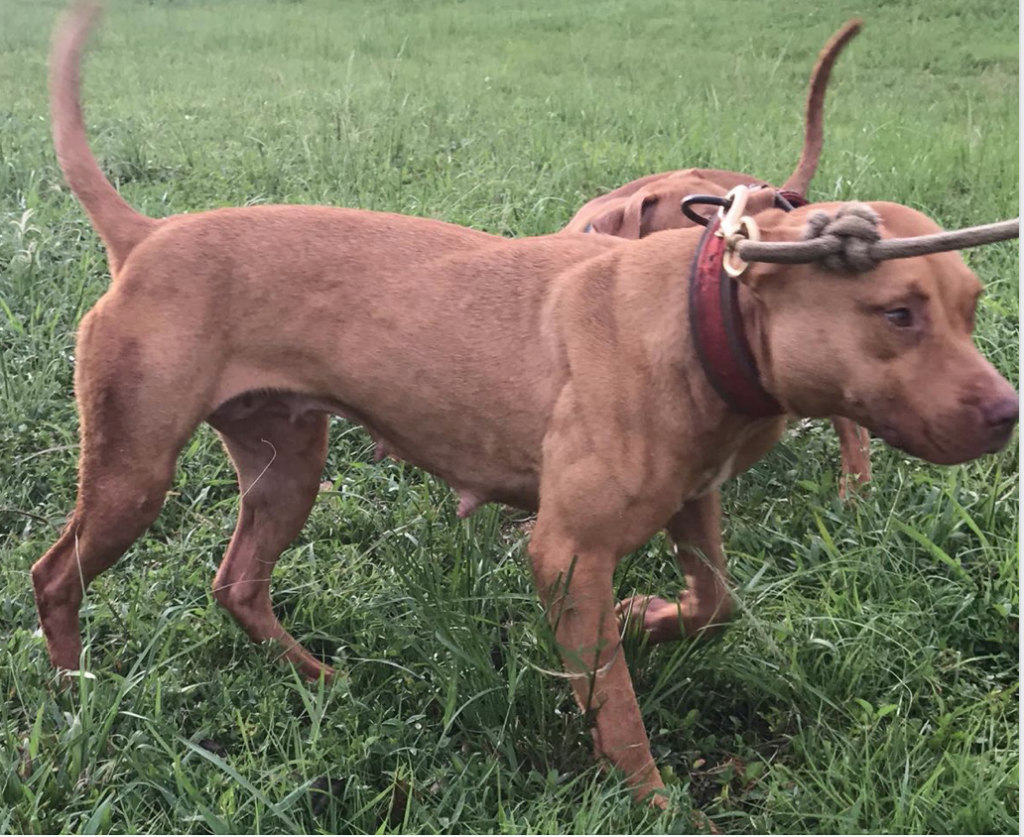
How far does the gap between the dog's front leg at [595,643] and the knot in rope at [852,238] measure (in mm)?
782

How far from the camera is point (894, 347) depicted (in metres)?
1.88

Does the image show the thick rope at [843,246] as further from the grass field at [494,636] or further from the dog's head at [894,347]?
the grass field at [494,636]

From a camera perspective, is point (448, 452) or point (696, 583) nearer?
point (448, 452)

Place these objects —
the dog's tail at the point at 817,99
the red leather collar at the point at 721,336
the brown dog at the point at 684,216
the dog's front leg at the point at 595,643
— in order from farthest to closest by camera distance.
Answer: the brown dog at the point at 684,216
the dog's tail at the point at 817,99
the dog's front leg at the point at 595,643
the red leather collar at the point at 721,336

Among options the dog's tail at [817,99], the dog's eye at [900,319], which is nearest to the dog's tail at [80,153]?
the dog's eye at [900,319]

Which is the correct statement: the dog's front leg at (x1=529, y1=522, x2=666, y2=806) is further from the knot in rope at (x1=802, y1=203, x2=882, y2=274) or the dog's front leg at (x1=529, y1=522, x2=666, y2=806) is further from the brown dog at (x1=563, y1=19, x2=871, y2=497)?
the brown dog at (x1=563, y1=19, x2=871, y2=497)

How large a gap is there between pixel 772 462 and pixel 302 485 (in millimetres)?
1615

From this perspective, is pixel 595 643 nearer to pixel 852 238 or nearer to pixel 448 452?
pixel 448 452

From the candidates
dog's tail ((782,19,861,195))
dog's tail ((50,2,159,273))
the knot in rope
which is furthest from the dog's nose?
dog's tail ((50,2,159,273))

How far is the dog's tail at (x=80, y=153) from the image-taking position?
8.34ft

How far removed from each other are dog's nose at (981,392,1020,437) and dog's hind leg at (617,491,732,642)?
85cm

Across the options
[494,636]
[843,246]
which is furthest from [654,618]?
[843,246]

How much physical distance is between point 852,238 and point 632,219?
1574mm

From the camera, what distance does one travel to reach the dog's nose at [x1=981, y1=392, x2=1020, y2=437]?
180cm
